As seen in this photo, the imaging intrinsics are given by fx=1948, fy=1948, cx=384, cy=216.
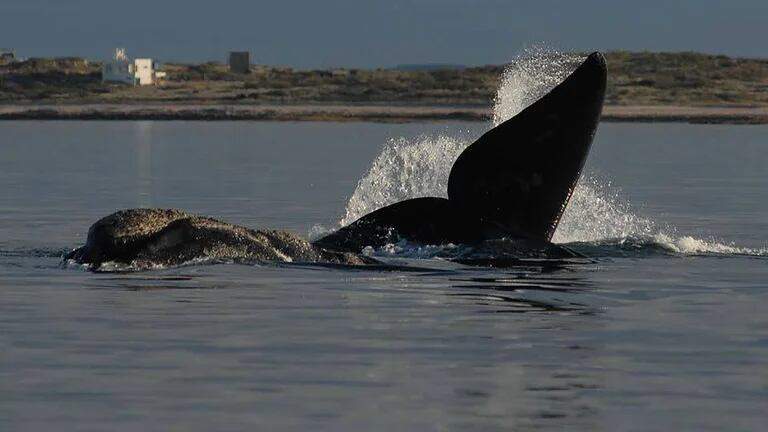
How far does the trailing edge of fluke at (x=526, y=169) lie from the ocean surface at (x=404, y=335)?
0.48m

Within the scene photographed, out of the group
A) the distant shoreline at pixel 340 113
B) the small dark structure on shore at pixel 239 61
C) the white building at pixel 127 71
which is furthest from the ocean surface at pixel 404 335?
the small dark structure on shore at pixel 239 61

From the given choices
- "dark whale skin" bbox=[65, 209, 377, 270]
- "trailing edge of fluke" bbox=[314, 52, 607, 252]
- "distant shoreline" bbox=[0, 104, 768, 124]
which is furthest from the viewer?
"distant shoreline" bbox=[0, 104, 768, 124]

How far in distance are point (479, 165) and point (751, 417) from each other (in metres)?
9.29

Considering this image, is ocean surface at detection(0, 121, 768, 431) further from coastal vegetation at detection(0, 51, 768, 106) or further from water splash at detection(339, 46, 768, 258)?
coastal vegetation at detection(0, 51, 768, 106)

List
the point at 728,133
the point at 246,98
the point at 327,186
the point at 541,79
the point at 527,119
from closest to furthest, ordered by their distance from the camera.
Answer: the point at 527,119
the point at 541,79
the point at 327,186
the point at 728,133
the point at 246,98

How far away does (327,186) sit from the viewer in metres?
46.2

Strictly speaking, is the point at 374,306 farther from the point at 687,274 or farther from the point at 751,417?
the point at 751,417

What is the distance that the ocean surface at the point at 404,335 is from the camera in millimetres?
13312

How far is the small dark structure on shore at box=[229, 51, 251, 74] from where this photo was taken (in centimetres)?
19062

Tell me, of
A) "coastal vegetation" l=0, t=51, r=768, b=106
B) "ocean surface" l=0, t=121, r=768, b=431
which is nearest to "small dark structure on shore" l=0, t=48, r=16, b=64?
"coastal vegetation" l=0, t=51, r=768, b=106

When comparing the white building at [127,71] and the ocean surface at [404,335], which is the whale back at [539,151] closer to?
the ocean surface at [404,335]

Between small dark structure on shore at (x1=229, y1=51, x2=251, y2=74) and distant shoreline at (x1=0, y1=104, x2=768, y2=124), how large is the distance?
48282mm

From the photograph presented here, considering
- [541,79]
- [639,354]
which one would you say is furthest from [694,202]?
[639,354]

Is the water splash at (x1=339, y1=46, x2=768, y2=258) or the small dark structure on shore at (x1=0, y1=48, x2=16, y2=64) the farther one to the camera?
the small dark structure on shore at (x1=0, y1=48, x2=16, y2=64)
